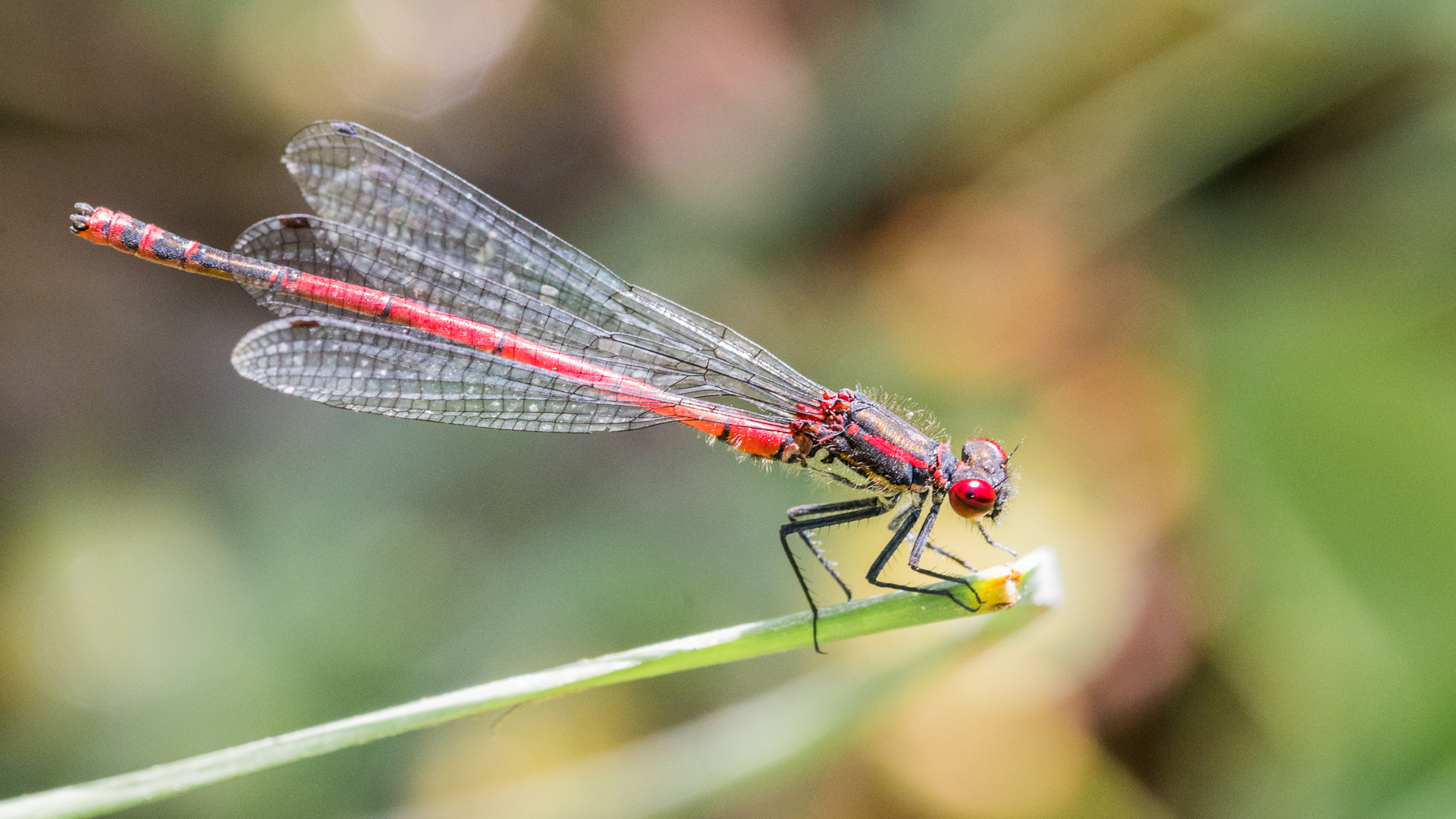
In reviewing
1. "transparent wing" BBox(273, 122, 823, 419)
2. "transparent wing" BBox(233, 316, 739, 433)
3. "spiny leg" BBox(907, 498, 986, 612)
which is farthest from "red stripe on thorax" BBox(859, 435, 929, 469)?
"transparent wing" BBox(233, 316, 739, 433)

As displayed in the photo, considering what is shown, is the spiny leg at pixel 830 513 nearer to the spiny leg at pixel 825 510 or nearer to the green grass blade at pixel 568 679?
the spiny leg at pixel 825 510

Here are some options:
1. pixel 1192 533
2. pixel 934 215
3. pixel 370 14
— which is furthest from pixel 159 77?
pixel 1192 533

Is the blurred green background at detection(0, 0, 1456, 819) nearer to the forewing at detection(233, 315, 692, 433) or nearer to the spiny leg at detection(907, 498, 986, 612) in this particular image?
the spiny leg at detection(907, 498, 986, 612)

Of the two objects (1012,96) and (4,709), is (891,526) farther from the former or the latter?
(4,709)

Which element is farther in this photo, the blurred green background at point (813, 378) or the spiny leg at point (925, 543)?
the blurred green background at point (813, 378)

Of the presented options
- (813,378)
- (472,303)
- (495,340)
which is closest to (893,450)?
(813,378)

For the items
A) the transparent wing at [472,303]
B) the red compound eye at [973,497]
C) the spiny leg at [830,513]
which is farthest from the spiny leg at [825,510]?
the transparent wing at [472,303]

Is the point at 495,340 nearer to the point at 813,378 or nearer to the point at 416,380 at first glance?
the point at 416,380
